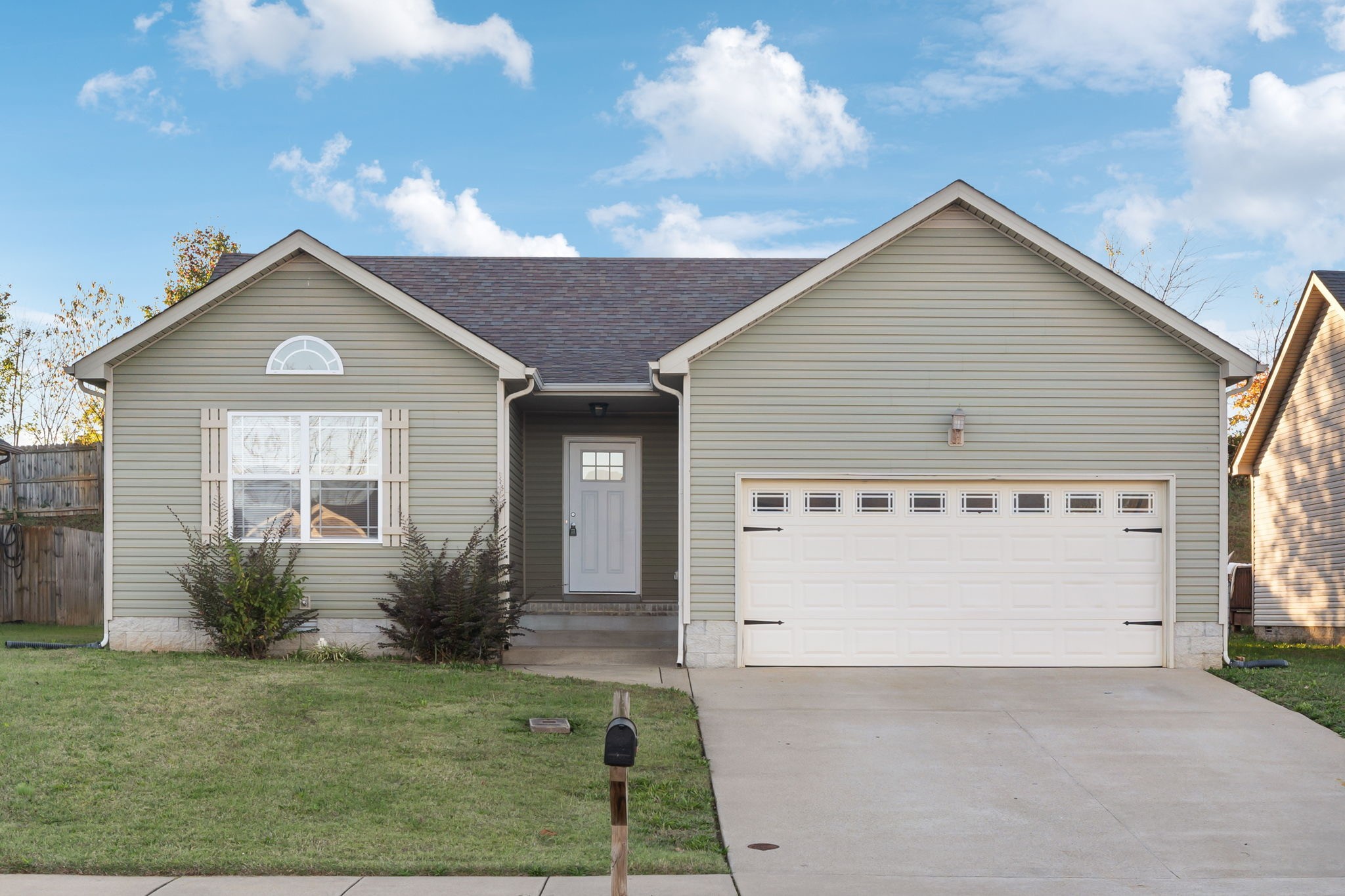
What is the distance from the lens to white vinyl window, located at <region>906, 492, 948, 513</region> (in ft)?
41.9

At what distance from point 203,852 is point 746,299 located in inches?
454

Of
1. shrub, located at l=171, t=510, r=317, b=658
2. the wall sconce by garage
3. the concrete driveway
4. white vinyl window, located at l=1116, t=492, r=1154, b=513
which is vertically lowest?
the concrete driveway

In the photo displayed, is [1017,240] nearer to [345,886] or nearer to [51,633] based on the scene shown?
[345,886]

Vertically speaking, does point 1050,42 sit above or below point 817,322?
above

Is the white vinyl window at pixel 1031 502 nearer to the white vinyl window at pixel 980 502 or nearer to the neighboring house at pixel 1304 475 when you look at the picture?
the white vinyl window at pixel 980 502

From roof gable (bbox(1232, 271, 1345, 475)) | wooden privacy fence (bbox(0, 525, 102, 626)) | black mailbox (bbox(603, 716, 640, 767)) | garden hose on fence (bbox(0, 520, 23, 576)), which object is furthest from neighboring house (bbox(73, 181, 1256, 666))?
black mailbox (bbox(603, 716, 640, 767))

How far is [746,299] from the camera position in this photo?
645 inches

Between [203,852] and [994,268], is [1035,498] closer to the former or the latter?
[994,268]

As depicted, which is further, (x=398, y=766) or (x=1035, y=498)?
(x=1035, y=498)

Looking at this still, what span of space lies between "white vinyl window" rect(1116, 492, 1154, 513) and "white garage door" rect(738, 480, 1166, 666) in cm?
2

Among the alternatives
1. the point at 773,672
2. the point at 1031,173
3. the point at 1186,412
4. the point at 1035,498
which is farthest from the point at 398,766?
the point at 1031,173

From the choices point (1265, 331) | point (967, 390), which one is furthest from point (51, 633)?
point (1265, 331)

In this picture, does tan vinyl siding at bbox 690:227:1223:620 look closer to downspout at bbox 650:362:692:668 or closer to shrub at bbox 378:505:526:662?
downspout at bbox 650:362:692:668

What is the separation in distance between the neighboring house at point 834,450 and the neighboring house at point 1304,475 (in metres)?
6.22
